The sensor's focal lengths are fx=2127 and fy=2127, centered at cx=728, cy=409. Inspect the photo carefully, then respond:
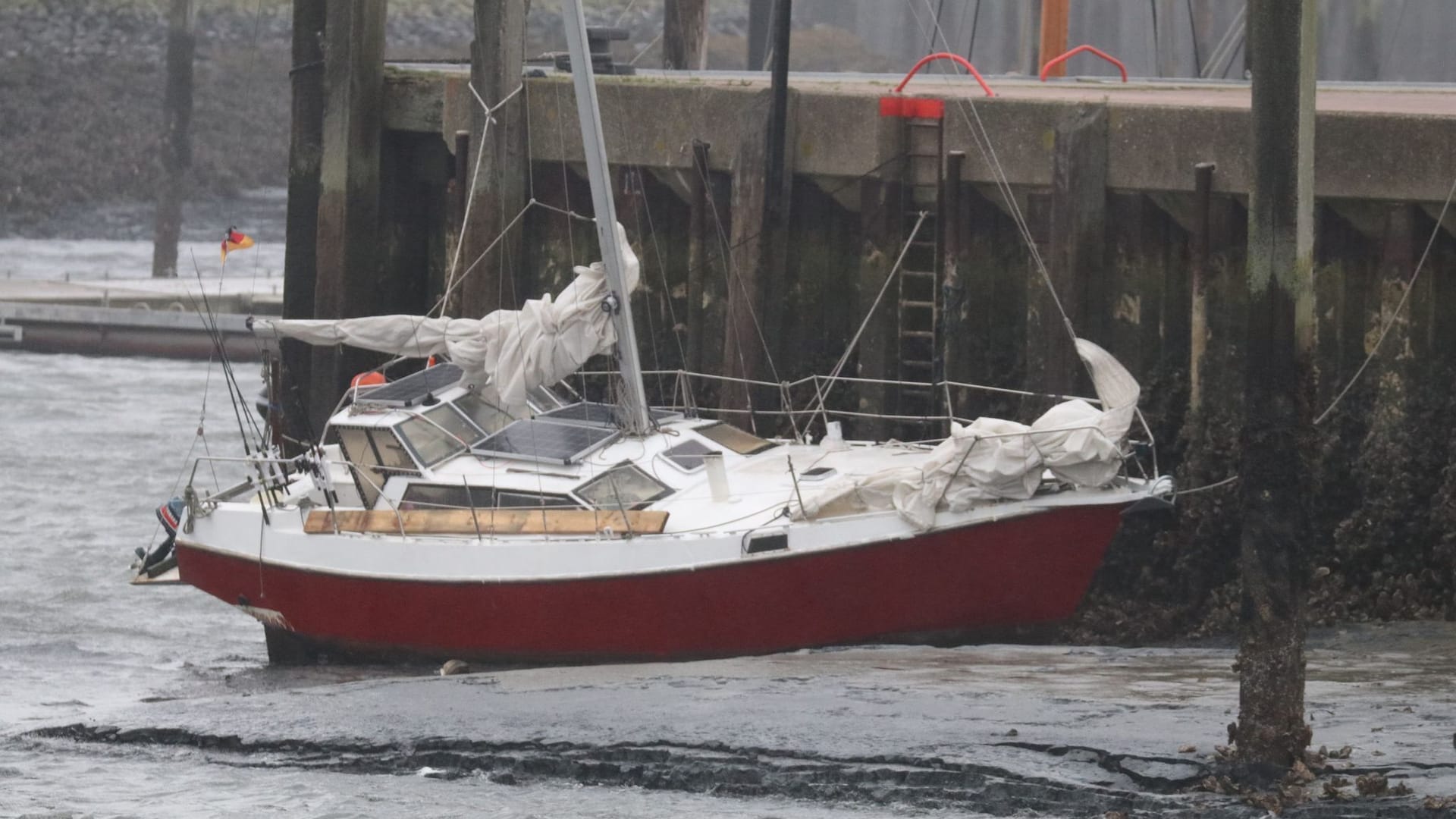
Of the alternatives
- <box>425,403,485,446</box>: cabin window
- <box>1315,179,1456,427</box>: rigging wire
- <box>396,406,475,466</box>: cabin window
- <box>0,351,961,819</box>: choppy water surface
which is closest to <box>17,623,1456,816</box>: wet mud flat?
<box>0,351,961,819</box>: choppy water surface

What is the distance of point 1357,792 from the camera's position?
8.48 meters

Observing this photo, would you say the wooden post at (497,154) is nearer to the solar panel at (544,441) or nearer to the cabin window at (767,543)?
the solar panel at (544,441)

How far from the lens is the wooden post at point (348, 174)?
17203 millimetres

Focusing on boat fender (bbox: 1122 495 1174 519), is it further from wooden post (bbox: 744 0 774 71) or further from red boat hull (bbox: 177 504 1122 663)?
wooden post (bbox: 744 0 774 71)

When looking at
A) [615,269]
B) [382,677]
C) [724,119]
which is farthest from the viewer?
[724,119]

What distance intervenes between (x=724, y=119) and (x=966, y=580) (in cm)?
505

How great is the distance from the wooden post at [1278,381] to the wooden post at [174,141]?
35.5m

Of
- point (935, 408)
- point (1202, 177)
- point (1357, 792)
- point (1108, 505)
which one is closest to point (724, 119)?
point (935, 408)

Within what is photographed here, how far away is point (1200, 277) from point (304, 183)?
806cm

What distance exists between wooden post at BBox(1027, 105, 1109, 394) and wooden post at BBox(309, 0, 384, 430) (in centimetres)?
604

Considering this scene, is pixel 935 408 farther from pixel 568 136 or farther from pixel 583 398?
pixel 568 136

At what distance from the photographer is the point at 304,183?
17922 millimetres

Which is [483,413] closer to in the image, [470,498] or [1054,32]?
[470,498]

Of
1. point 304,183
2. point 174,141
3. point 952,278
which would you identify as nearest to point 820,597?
point 952,278
